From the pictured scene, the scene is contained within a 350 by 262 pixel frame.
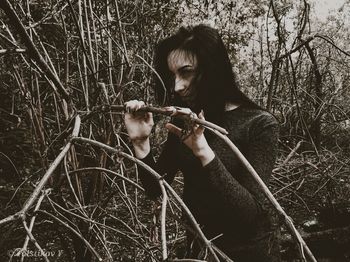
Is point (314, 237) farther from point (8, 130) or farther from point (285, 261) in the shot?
point (8, 130)

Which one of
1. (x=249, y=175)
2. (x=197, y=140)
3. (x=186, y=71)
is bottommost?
(x=249, y=175)

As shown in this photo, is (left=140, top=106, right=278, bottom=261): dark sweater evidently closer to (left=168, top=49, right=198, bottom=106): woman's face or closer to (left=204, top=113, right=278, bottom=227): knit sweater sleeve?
(left=204, top=113, right=278, bottom=227): knit sweater sleeve

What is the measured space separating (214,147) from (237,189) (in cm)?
28

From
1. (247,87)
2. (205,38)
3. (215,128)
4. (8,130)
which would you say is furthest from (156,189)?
(247,87)

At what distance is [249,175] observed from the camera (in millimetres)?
1225

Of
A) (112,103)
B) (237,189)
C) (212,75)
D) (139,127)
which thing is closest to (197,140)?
(237,189)

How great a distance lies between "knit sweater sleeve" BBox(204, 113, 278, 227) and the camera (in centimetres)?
110

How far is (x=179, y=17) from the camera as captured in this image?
473 cm

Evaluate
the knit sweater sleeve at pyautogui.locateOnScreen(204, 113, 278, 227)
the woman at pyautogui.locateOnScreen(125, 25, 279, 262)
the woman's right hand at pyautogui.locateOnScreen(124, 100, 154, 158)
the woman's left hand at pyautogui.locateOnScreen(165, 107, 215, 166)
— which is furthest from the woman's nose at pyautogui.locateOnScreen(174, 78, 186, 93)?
the woman's left hand at pyautogui.locateOnScreen(165, 107, 215, 166)

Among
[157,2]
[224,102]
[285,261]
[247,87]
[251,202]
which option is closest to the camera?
[251,202]

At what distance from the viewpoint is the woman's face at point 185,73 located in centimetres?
145

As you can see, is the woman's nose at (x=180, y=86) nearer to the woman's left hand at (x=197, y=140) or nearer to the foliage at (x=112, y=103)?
the foliage at (x=112, y=103)

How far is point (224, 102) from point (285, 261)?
112 inches

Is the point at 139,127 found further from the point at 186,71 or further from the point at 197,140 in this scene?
the point at 197,140
